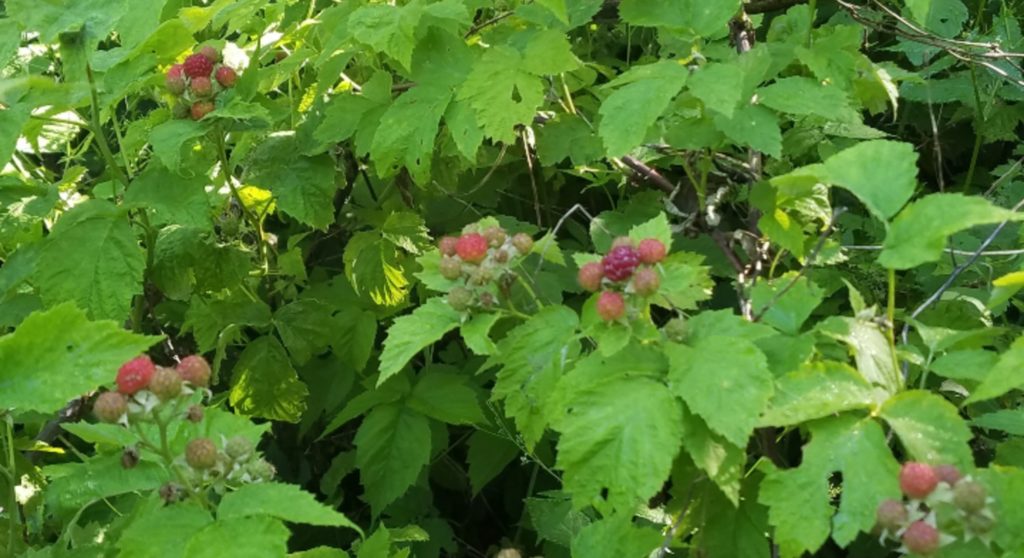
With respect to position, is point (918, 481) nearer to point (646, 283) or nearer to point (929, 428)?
point (929, 428)

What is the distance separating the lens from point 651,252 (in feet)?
3.59

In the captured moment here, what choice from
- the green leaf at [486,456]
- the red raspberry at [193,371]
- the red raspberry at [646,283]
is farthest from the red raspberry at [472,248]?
the green leaf at [486,456]

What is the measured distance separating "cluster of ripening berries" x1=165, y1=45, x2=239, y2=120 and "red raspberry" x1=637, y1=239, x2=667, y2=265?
2.75ft

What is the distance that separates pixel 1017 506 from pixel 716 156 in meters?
0.92

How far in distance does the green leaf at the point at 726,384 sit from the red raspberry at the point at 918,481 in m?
0.14

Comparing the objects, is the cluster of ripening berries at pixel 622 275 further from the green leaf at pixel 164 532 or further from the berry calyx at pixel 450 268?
the green leaf at pixel 164 532

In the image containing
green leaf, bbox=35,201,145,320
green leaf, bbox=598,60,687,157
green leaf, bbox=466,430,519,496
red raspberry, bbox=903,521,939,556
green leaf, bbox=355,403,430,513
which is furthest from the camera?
green leaf, bbox=466,430,519,496

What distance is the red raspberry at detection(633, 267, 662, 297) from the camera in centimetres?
107

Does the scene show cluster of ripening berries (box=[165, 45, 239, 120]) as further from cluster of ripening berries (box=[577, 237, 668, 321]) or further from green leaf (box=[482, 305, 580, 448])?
cluster of ripening berries (box=[577, 237, 668, 321])

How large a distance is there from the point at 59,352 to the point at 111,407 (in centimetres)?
12

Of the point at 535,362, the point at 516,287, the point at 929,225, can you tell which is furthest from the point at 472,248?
the point at 929,225

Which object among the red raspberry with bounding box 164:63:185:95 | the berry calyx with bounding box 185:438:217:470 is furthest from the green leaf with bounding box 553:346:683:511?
the red raspberry with bounding box 164:63:185:95

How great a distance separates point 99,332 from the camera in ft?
3.56

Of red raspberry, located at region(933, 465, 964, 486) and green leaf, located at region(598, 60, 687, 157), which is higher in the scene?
green leaf, located at region(598, 60, 687, 157)
